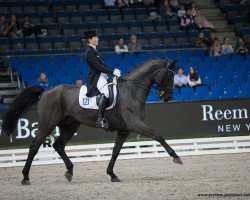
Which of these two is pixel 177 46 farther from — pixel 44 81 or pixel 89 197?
pixel 89 197

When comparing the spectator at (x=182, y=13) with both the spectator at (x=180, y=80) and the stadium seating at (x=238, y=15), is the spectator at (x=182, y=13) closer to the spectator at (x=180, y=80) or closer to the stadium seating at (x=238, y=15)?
the stadium seating at (x=238, y=15)

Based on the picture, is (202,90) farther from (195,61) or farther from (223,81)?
(195,61)

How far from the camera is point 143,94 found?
9305mm

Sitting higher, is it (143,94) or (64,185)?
(143,94)

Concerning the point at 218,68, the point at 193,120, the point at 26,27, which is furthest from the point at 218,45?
the point at 26,27

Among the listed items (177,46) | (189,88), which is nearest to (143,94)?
(189,88)

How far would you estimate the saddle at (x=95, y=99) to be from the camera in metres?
9.27

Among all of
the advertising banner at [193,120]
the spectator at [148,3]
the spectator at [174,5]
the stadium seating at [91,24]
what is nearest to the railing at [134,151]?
the advertising banner at [193,120]

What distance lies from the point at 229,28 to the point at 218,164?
34.7 feet

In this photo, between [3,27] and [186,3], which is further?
[186,3]

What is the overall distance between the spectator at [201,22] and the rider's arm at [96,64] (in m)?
10.7

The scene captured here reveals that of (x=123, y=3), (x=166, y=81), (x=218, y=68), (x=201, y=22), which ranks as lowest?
(x=218, y=68)

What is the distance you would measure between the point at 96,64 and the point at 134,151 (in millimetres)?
3592

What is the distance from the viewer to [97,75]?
929 cm
